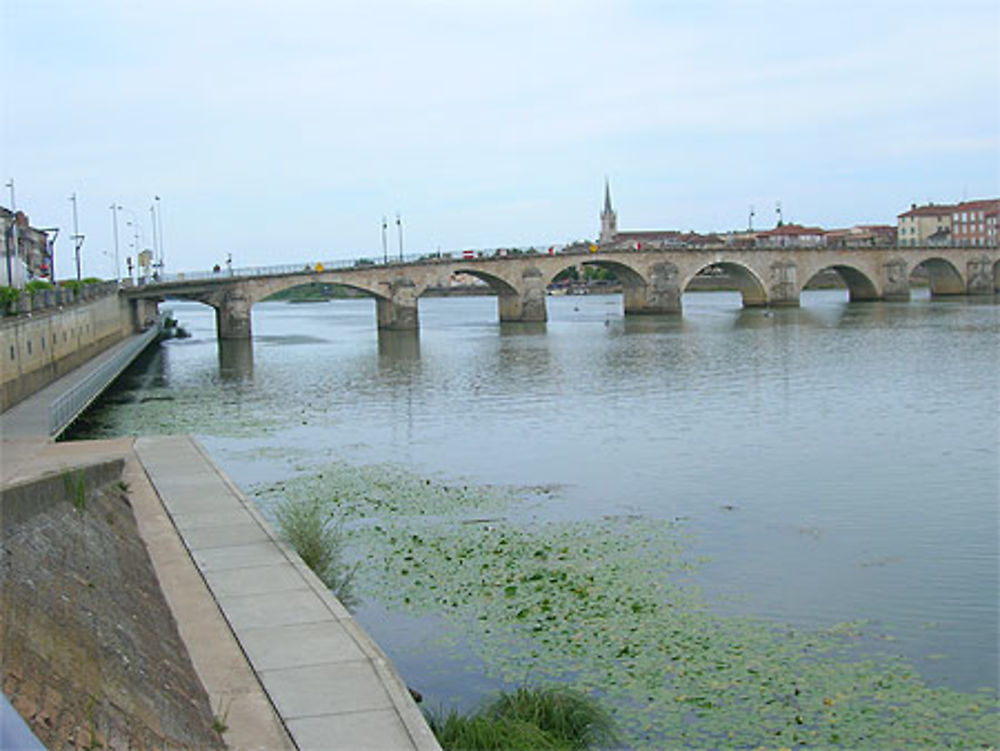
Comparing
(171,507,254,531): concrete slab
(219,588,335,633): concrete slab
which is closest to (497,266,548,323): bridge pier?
(171,507,254,531): concrete slab

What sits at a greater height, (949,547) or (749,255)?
(749,255)

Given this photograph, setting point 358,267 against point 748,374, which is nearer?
point 748,374

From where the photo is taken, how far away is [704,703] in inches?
459

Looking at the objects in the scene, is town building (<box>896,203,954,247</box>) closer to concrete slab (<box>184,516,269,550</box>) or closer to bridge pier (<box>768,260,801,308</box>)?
bridge pier (<box>768,260,801,308</box>)

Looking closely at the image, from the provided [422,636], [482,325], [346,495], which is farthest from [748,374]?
[482,325]

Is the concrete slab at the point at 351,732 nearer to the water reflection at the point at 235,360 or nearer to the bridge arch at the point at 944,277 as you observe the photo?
the water reflection at the point at 235,360

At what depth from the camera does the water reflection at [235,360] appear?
54.2 m

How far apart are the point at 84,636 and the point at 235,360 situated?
56.2 metres

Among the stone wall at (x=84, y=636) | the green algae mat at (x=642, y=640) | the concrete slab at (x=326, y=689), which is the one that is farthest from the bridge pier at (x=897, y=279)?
the concrete slab at (x=326, y=689)

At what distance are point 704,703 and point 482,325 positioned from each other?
3557 inches

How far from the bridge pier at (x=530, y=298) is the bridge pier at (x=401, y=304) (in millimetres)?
10595

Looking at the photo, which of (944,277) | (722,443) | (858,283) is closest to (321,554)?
(722,443)

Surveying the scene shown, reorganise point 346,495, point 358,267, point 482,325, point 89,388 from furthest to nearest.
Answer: point 482,325
point 358,267
point 89,388
point 346,495

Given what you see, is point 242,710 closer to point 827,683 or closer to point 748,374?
point 827,683
